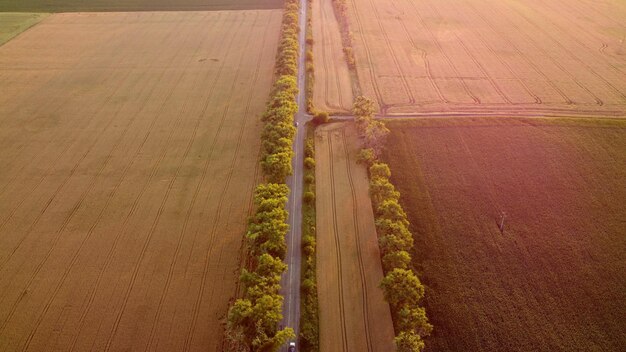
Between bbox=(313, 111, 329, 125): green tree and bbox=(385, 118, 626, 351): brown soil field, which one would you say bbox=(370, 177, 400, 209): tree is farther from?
bbox=(313, 111, 329, 125): green tree

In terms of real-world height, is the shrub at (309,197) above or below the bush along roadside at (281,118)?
below

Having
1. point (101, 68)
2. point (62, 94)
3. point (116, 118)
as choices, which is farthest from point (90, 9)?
point (116, 118)

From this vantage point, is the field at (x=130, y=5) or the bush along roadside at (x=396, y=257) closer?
the bush along roadside at (x=396, y=257)

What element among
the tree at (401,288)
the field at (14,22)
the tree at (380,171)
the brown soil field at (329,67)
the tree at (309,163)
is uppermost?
the field at (14,22)

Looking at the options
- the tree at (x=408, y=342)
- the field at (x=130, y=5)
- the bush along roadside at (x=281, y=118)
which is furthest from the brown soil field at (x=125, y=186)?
the field at (x=130, y=5)

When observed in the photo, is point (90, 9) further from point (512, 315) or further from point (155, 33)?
point (512, 315)

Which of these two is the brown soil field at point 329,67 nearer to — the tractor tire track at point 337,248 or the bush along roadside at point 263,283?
the tractor tire track at point 337,248

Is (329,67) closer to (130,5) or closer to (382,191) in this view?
(382,191)
